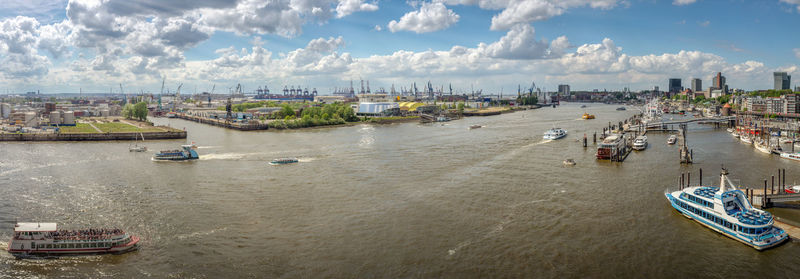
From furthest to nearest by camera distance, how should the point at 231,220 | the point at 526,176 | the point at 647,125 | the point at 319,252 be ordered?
the point at 647,125 < the point at 526,176 < the point at 231,220 < the point at 319,252

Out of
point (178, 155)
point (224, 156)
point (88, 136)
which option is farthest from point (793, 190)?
point (88, 136)

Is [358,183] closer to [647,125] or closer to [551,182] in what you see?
[551,182]

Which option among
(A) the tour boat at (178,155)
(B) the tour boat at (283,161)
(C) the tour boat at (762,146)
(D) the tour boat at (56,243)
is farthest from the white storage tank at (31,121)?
(C) the tour boat at (762,146)

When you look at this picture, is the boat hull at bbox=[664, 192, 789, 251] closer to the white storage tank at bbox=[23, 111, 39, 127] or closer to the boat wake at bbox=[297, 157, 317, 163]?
the boat wake at bbox=[297, 157, 317, 163]

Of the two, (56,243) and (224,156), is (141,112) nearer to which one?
(224,156)

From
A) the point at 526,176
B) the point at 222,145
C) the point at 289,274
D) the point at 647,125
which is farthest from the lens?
the point at 647,125

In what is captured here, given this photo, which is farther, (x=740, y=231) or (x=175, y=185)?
(x=175, y=185)

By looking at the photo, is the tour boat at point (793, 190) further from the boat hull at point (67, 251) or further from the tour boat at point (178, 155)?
the tour boat at point (178, 155)

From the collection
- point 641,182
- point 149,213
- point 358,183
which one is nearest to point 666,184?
point 641,182
